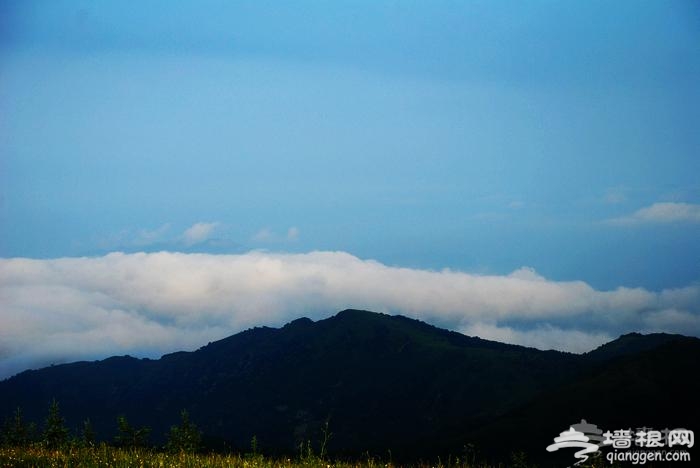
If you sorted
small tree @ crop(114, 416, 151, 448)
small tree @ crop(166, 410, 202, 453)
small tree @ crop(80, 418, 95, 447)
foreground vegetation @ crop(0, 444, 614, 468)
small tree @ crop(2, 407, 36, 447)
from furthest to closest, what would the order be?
small tree @ crop(114, 416, 151, 448) < small tree @ crop(166, 410, 202, 453) < small tree @ crop(2, 407, 36, 447) < small tree @ crop(80, 418, 95, 447) < foreground vegetation @ crop(0, 444, 614, 468)

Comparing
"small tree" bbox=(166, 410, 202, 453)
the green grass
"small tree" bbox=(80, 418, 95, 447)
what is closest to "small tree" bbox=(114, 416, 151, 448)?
"small tree" bbox=(80, 418, 95, 447)

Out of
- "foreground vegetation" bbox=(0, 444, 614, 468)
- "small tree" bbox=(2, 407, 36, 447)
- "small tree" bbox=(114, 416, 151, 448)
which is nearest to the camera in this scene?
"foreground vegetation" bbox=(0, 444, 614, 468)

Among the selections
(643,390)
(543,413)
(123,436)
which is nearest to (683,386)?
(643,390)

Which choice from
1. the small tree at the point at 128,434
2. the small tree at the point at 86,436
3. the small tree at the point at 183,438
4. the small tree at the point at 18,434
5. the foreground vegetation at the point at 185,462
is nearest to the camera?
the foreground vegetation at the point at 185,462

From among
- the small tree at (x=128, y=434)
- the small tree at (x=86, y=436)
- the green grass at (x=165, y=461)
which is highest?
the green grass at (x=165, y=461)

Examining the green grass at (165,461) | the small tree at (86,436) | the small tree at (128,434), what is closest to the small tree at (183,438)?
the small tree at (128,434)

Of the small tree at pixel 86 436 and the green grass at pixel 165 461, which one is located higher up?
the green grass at pixel 165 461

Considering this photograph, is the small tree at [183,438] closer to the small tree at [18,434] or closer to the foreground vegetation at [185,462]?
the small tree at [18,434]

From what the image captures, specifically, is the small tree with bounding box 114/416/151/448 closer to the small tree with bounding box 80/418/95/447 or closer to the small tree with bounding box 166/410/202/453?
the small tree with bounding box 80/418/95/447

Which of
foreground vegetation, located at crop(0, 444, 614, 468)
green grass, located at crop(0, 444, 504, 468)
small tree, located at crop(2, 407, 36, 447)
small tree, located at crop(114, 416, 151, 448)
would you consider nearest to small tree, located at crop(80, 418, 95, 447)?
small tree, located at crop(114, 416, 151, 448)

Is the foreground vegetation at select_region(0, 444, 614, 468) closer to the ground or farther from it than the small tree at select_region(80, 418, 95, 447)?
farther from it

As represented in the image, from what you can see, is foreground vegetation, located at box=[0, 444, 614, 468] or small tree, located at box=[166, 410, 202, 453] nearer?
foreground vegetation, located at box=[0, 444, 614, 468]

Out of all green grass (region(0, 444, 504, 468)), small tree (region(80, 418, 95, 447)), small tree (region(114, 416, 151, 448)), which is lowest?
small tree (region(114, 416, 151, 448))

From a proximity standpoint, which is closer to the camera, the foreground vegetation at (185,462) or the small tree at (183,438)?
the foreground vegetation at (185,462)
